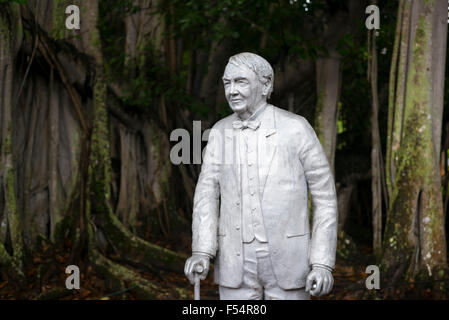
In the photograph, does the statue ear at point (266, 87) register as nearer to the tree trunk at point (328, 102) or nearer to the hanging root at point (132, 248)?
the hanging root at point (132, 248)

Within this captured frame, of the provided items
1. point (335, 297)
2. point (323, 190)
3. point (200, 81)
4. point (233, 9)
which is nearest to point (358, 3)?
point (233, 9)

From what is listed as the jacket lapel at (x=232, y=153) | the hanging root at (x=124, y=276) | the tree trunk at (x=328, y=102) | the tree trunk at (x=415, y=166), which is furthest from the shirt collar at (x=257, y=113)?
the tree trunk at (x=328, y=102)

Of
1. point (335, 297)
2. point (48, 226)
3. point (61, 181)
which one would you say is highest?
point (61, 181)

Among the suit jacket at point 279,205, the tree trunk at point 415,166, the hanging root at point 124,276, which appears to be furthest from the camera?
the hanging root at point 124,276

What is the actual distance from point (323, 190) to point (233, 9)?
408 centimetres

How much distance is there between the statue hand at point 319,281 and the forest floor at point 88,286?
3.01 metres

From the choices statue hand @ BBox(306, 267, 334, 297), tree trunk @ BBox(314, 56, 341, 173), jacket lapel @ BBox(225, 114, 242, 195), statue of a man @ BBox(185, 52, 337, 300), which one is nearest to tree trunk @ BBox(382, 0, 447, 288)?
tree trunk @ BBox(314, 56, 341, 173)

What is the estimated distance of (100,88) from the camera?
21.9ft

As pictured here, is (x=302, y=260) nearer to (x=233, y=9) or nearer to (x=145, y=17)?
(x=233, y=9)

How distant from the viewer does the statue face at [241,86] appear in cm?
303

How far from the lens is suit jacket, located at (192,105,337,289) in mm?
3012

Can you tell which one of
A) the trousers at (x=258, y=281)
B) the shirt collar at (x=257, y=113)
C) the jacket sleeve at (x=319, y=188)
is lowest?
the trousers at (x=258, y=281)

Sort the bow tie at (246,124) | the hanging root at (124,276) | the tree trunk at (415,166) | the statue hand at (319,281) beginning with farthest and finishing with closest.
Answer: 1. the hanging root at (124,276)
2. the tree trunk at (415,166)
3. the bow tie at (246,124)
4. the statue hand at (319,281)

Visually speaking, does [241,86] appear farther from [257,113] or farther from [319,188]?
[319,188]
